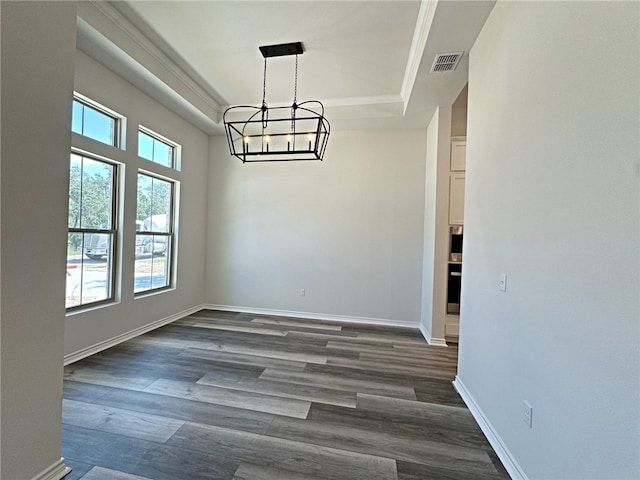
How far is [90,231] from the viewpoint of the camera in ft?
10.0

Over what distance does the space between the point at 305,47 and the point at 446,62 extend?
4.87 ft

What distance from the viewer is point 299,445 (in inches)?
69.9

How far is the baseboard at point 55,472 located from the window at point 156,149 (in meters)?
3.33

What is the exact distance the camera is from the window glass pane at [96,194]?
2986 mm

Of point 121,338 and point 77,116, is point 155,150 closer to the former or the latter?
point 77,116

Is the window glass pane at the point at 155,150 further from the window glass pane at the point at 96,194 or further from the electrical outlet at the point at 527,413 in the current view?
the electrical outlet at the point at 527,413

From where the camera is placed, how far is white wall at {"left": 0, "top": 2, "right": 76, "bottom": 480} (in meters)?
1.24

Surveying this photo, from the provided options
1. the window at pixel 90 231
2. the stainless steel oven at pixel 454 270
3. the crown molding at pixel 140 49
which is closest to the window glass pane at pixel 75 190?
the window at pixel 90 231

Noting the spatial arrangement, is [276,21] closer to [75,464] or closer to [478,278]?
[478,278]

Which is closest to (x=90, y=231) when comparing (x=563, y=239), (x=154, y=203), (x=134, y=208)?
(x=134, y=208)

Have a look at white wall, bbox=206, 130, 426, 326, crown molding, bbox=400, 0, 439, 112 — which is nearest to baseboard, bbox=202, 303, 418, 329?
white wall, bbox=206, 130, 426, 326

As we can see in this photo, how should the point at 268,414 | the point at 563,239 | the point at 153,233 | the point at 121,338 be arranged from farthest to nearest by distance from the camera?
1. the point at 153,233
2. the point at 121,338
3. the point at 268,414
4. the point at 563,239

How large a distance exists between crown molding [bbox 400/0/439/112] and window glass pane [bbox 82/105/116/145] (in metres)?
3.54

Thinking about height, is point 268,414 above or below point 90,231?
below
